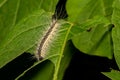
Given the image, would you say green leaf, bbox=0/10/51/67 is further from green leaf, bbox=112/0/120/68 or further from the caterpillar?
green leaf, bbox=112/0/120/68

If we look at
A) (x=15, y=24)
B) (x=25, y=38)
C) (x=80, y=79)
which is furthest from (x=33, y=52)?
(x=80, y=79)

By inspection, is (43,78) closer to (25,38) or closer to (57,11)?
(25,38)

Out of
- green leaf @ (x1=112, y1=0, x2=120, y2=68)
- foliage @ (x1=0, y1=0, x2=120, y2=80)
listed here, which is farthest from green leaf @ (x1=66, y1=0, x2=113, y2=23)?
green leaf @ (x1=112, y1=0, x2=120, y2=68)

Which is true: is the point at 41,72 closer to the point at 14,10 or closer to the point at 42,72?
the point at 42,72

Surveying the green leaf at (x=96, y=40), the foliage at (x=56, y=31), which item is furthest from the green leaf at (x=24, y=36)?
the green leaf at (x=96, y=40)

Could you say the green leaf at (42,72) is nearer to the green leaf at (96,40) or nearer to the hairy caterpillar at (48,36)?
the hairy caterpillar at (48,36)

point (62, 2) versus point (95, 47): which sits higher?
point (62, 2)
